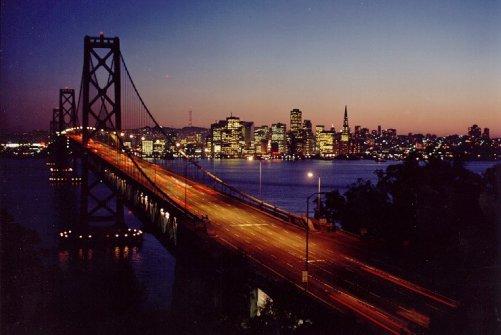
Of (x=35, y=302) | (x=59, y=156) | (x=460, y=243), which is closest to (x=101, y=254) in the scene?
(x=35, y=302)

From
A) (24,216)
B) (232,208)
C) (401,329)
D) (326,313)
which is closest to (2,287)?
(232,208)

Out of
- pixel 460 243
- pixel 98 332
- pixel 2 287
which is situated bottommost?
pixel 98 332

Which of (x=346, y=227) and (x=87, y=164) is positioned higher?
(x=87, y=164)

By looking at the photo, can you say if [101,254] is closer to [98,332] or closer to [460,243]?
[98,332]

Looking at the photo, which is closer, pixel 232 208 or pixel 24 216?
pixel 232 208

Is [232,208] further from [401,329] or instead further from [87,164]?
[401,329]

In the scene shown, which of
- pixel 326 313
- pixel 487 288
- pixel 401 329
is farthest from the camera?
pixel 487 288

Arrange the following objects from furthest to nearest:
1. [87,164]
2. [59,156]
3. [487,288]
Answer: [59,156]
[87,164]
[487,288]
